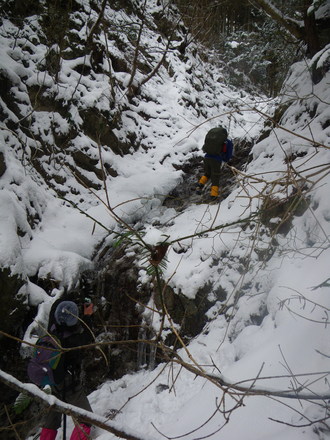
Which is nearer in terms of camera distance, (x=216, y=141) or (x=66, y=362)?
(x=66, y=362)

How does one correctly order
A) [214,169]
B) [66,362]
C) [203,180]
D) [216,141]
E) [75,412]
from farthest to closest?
[203,180] → [214,169] → [216,141] → [66,362] → [75,412]

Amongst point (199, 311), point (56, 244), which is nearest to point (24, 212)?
point (56, 244)

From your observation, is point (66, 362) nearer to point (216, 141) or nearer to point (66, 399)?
point (66, 399)

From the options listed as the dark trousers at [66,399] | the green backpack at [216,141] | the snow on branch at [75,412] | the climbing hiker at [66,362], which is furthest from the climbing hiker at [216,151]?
the snow on branch at [75,412]

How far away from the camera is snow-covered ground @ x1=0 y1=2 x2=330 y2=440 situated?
143cm

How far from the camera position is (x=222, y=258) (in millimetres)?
3965

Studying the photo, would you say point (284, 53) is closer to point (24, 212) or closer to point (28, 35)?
point (28, 35)

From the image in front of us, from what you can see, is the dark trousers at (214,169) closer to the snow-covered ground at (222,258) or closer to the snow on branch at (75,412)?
the snow-covered ground at (222,258)

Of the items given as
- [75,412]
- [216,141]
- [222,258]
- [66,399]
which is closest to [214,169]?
[216,141]

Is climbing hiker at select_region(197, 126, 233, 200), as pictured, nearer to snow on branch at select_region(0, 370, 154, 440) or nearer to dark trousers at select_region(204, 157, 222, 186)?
dark trousers at select_region(204, 157, 222, 186)

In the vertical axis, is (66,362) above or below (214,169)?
below

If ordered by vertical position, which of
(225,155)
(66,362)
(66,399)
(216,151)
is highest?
(225,155)

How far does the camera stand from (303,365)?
4.89 feet

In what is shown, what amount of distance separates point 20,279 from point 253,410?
A: 3226 mm
